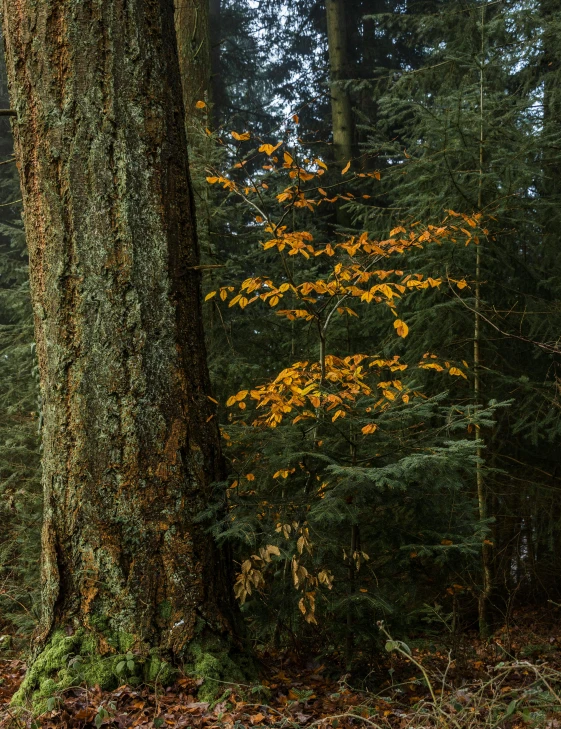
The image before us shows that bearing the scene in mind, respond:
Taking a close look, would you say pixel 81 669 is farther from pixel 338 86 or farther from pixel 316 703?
pixel 338 86

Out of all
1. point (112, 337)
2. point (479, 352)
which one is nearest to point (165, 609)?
point (112, 337)

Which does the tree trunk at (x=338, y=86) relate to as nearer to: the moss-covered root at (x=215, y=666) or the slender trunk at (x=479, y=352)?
the slender trunk at (x=479, y=352)

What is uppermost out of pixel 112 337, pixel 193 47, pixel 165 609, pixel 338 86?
pixel 338 86

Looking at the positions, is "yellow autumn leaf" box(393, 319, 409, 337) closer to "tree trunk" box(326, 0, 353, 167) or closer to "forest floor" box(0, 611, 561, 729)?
"forest floor" box(0, 611, 561, 729)

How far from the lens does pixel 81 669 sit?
10.5 ft

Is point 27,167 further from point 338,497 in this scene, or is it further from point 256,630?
point 256,630

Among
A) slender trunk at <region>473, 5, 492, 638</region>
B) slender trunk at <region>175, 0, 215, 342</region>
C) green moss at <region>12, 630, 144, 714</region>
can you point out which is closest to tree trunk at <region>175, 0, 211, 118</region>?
slender trunk at <region>175, 0, 215, 342</region>

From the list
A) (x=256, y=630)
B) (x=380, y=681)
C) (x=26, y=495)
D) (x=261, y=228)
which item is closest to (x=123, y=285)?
(x=256, y=630)

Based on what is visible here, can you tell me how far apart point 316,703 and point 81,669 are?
1.15m

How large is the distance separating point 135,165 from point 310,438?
1.76 m

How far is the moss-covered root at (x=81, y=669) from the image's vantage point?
3164 mm

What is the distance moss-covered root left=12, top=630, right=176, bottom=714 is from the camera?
316 cm

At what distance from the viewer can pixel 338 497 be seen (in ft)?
11.8

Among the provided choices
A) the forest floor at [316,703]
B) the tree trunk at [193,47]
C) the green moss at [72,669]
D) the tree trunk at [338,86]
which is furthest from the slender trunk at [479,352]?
the tree trunk at [338,86]
